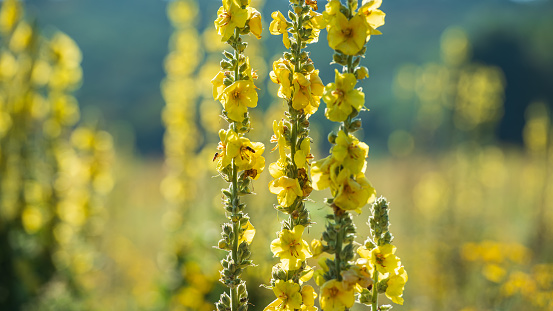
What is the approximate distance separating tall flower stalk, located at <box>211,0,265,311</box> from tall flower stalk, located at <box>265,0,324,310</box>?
11cm

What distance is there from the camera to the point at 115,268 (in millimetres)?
9273

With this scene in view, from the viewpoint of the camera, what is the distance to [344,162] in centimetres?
161

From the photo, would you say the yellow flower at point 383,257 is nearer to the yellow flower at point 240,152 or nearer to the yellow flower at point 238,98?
the yellow flower at point 240,152

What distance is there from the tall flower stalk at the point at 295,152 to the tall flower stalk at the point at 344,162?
0.33 ft

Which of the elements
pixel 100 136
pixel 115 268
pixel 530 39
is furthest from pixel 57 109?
pixel 530 39

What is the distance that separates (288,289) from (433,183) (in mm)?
10427

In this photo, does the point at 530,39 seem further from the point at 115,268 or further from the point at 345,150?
the point at 345,150

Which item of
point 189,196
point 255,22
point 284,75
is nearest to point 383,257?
point 284,75

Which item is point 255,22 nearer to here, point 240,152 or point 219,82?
point 219,82

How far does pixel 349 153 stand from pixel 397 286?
25.2 inches

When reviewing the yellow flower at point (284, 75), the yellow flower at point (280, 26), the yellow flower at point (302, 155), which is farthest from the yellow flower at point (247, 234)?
Result: the yellow flower at point (280, 26)

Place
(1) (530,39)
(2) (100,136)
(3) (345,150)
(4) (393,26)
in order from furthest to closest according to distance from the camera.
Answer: (4) (393,26), (1) (530,39), (2) (100,136), (3) (345,150)

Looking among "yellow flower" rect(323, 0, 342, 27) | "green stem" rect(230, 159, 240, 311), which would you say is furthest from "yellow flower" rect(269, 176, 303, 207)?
"yellow flower" rect(323, 0, 342, 27)

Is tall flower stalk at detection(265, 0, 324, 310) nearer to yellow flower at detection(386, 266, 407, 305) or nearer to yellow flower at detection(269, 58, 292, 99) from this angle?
yellow flower at detection(269, 58, 292, 99)
